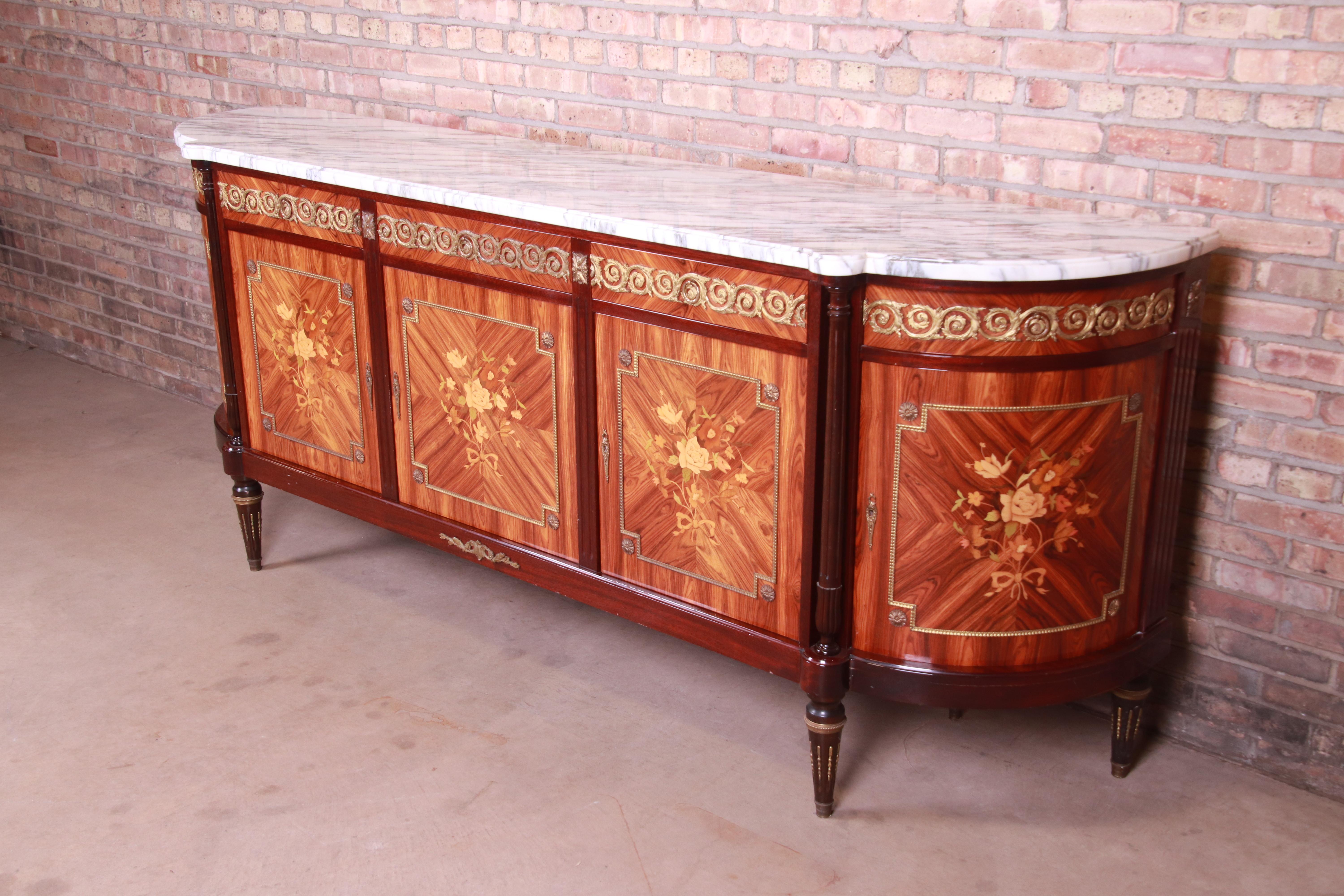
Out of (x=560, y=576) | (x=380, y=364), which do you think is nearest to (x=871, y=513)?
(x=560, y=576)

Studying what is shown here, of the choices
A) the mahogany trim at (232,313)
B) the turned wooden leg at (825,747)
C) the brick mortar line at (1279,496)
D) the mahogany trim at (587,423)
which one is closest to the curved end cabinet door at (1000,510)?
the turned wooden leg at (825,747)

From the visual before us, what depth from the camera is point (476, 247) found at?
2982 millimetres

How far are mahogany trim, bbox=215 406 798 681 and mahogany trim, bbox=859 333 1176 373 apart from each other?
25.5 inches

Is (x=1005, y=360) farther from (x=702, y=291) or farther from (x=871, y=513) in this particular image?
(x=702, y=291)

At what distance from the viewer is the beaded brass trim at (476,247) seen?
2846 mm

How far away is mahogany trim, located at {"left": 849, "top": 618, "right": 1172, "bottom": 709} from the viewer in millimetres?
2541

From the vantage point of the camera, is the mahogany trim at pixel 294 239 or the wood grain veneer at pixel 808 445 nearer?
the wood grain veneer at pixel 808 445

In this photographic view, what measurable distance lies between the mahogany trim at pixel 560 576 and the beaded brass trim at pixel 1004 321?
718 mm

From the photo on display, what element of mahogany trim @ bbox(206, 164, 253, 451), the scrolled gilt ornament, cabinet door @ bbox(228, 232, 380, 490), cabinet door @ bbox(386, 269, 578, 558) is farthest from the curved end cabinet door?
mahogany trim @ bbox(206, 164, 253, 451)

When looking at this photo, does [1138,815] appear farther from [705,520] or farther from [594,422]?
[594,422]

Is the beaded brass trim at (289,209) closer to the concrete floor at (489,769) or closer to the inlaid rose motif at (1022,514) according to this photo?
the concrete floor at (489,769)

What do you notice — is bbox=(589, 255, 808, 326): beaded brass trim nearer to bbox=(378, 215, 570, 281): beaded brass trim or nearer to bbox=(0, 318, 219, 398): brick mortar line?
bbox=(378, 215, 570, 281): beaded brass trim

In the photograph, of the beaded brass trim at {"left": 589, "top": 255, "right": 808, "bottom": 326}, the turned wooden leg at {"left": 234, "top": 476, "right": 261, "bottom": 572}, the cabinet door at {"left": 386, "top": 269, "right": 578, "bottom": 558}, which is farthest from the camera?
the turned wooden leg at {"left": 234, "top": 476, "right": 261, "bottom": 572}

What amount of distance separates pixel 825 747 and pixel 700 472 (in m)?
0.62
